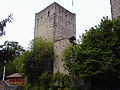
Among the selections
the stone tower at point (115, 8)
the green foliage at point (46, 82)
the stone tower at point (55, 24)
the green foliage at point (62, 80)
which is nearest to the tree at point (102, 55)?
the green foliage at point (62, 80)

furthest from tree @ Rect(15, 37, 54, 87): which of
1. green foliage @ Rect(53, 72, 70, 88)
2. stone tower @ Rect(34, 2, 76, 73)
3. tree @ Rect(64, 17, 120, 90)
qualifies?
tree @ Rect(64, 17, 120, 90)

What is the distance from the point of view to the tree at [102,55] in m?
11.2

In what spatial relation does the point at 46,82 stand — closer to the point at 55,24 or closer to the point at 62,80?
the point at 62,80

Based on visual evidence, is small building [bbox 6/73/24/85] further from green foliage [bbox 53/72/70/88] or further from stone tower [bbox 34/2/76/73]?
green foliage [bbox 53/72/70/88]

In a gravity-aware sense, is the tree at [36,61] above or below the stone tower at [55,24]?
below

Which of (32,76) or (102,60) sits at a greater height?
(102,60)

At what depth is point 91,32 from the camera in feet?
43.7

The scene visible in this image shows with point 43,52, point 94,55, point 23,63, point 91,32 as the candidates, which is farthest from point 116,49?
point 23,63

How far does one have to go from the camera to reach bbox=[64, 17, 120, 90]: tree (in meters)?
11.2

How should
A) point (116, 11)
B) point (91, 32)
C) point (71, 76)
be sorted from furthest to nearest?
point (116, 11) < point (71, 76) < point (91, 32)

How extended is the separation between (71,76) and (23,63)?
23.4 feet

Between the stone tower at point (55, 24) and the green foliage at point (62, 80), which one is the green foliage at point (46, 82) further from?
the stone tower at point (55, 24)

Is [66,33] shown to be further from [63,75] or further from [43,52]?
[63,75]

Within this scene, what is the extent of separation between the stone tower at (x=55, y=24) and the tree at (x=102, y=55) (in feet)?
24.0
